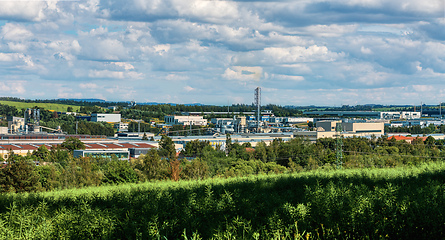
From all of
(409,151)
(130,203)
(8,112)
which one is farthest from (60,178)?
(8,112)

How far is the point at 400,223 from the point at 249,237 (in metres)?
2.75

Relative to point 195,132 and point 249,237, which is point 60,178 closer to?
point 249,237

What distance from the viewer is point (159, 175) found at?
31734 mm

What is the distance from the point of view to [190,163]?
1758 inches

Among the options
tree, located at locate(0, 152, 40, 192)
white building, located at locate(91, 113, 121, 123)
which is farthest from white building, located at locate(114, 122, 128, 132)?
tree, located at locate(0, 152, 40, 192)

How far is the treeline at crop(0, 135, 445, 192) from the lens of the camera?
3238 centimetres

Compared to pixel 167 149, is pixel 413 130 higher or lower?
higher

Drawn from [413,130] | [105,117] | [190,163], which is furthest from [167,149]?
[105,117]

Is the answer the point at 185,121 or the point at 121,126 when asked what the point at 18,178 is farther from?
the point at 185,121

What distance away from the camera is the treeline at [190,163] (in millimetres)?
32375

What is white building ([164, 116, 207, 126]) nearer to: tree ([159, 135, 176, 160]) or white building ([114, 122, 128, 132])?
white building ([114, 122, 128, 132])

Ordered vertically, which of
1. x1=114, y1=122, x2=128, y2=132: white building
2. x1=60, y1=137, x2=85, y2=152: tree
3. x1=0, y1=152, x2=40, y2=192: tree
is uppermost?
x1=0, y1=152, x2=40, y2=192: tree

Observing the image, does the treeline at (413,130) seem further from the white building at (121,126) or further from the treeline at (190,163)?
the white building at (121,126)

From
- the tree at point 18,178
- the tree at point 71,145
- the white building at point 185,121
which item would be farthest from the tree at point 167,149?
the white building at point 185,121
